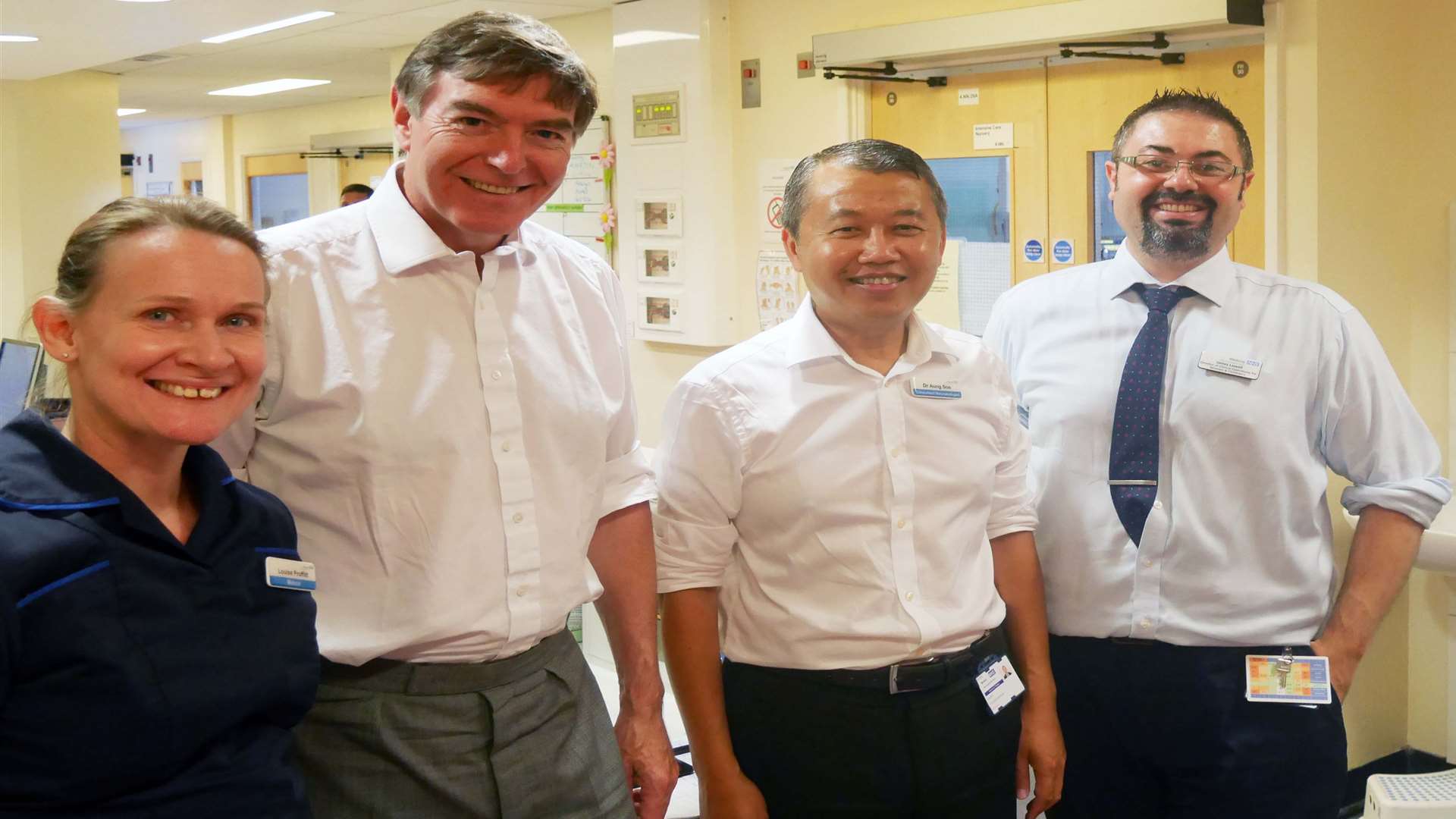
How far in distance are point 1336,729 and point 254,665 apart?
180 centimetres

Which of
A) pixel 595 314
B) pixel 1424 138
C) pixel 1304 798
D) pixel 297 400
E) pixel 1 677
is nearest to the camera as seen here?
pixel 1 677

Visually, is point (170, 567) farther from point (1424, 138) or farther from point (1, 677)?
point (1424, 138)

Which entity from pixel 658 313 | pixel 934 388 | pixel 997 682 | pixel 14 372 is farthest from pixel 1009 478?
pixel 14 372

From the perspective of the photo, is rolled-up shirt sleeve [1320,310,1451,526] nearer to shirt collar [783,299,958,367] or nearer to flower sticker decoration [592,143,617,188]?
shirt collar [783,299,958,367]

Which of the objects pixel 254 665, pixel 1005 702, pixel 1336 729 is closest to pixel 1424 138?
pixel 1336 729

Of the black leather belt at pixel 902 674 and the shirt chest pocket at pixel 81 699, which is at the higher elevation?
the shirt chest pocket at pixel 81 699

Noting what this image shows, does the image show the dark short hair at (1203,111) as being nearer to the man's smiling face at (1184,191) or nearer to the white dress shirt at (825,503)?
the man's smiling face at (1184,191)

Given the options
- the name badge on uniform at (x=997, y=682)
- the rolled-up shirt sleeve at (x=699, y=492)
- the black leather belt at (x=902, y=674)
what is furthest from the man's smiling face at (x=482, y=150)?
the name badge on uniform at (x=997, y=682)

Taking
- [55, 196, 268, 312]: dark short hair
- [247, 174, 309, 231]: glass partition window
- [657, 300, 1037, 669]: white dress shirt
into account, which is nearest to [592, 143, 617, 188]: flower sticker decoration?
[657, 300, 1037, 669]: white dress shirt

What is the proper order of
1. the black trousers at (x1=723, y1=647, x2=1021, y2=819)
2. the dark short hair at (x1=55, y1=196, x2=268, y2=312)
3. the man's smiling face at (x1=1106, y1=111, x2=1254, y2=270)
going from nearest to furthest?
the dark short hair at (x1=55, y1=196, x2=268, y2=312) → the black trousers at (x1=723, y1=647, x2=1021, y2=819) → the man's smiling face at (x1=1106, y1=111, x2=1254, y2=270)

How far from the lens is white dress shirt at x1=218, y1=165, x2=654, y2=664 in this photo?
1.72 m

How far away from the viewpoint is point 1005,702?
2.09m

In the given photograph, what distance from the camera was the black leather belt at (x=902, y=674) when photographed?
2.01 metres

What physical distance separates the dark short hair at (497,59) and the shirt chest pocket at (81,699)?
2.50 feet
